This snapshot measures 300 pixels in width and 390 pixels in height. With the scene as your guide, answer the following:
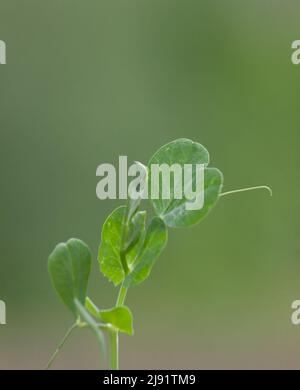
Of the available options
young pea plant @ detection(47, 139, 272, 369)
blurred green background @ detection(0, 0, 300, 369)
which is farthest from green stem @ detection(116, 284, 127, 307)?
blurred green background @ detection(0, 0, 300, 369)

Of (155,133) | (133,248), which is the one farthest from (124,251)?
(155,133)

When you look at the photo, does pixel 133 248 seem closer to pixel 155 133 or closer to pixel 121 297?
pixel 121 297

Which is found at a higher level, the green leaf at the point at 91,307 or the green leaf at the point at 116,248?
the green leaf at the point at 116,248

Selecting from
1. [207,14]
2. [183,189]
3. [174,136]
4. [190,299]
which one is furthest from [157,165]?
[207,14]

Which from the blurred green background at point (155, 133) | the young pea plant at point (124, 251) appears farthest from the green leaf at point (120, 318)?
the blurred green background at point (155, 133)

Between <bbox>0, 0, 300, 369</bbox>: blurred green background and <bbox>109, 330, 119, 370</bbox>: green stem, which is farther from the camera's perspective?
<bbox>0, 0, 300, 369</bbox>: blurred green background

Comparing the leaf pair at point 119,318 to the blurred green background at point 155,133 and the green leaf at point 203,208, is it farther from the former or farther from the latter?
the blurred green background at point 155,133

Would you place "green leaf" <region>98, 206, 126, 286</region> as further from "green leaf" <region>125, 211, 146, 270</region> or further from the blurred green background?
the blurred green background
